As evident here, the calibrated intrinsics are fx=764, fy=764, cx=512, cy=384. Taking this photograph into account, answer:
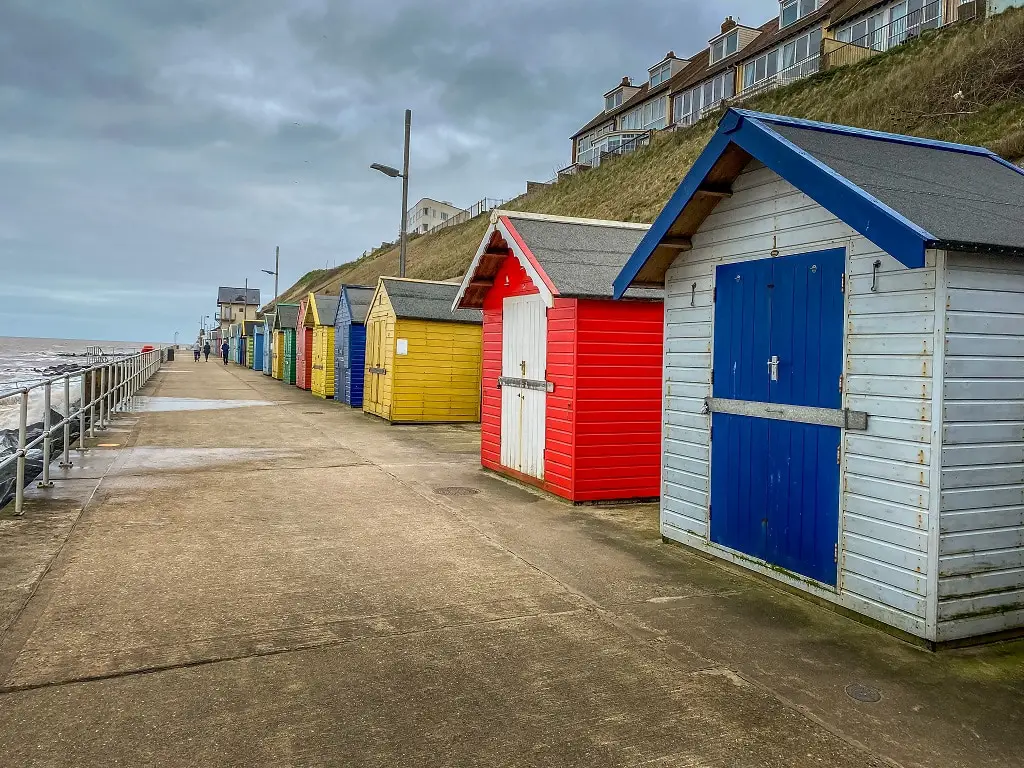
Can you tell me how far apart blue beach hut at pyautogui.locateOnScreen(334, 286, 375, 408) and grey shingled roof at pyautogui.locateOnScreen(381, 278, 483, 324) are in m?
2.95

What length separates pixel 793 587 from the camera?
541 cm

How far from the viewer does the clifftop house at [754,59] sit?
115ft

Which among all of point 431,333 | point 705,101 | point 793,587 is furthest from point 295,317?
point 793,587

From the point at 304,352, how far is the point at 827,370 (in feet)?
89.3

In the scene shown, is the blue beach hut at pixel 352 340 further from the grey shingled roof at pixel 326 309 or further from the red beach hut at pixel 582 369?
the red beach hut at pixel 582 369

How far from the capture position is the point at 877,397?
4.74m

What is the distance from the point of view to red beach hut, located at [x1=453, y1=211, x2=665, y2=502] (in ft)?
28.4

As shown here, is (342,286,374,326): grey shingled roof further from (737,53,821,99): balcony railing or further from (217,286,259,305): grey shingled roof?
(217,286,259,305): grey shingled roof

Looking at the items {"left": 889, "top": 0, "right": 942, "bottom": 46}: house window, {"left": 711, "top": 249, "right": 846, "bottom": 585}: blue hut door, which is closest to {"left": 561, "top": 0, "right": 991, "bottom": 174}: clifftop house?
{"left": 889, "top": 0, "right": 942, "bottom": 46}: house window

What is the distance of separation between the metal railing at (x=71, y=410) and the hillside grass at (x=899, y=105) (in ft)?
64.8

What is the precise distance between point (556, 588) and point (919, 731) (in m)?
2.54

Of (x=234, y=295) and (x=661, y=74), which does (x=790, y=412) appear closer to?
(x=661, y=74)

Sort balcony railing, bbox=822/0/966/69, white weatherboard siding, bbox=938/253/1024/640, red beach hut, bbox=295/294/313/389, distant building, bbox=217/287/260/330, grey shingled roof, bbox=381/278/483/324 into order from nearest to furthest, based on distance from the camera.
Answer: white weatherboard siding, bbox=938/253/1024/640
grey shingled roof, bbox=381/278/483/324
red beach hut, bbox=295/294/313/389
balcony railing, bbox=822/0/966/69
distant building, bbox=217/287/260/330

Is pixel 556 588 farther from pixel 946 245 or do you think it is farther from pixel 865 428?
pixel 946 245
